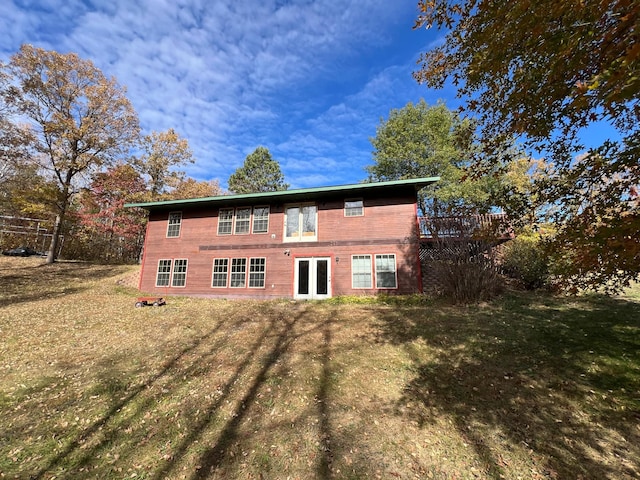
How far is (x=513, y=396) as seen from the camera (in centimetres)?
543

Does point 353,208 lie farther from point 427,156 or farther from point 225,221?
point 427,156

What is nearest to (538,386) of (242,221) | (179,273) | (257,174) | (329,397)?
(329,397)

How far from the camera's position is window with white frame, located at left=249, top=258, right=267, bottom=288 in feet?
54.7

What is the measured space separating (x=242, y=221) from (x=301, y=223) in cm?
383

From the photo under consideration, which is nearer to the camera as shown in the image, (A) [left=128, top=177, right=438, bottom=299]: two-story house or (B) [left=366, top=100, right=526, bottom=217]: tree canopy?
(A) [left=128, top=177, right=438, bottom=299]: two-story house

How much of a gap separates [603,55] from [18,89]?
30986 mm

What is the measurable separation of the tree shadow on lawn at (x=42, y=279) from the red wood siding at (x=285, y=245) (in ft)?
14.9

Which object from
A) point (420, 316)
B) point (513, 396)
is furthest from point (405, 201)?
point (513, 396)

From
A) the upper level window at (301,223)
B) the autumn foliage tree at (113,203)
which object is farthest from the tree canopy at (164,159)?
the upper level window at (301,223)

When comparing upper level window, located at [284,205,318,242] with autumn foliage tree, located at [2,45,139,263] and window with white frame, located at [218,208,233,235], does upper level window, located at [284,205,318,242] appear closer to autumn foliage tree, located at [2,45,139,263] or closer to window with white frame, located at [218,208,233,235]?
window with white frame, located at [218,208,233,235]

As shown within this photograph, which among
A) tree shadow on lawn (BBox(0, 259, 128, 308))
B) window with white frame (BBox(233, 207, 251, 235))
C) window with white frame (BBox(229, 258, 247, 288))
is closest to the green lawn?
tree shadow on lawn (BBox(0, 259, 128, 308))

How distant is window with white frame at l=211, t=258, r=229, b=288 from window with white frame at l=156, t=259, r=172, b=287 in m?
3.29

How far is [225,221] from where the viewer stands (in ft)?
59.2

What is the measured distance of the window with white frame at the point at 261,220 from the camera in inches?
Answer: 679
